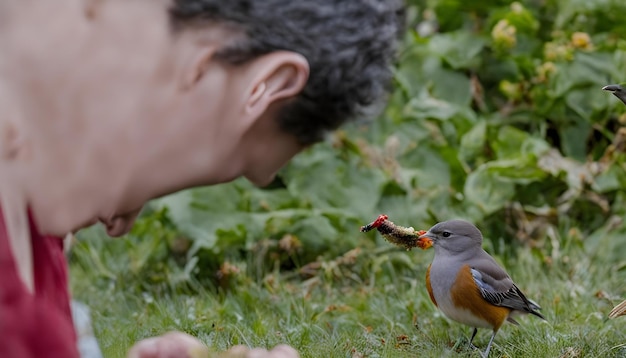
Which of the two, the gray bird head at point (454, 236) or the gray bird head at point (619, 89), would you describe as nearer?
the gray bird head at point (619, 89)

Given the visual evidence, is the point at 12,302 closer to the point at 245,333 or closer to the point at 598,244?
the point at 245,333

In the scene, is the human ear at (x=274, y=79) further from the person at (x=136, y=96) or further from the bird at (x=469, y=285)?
the bird at (x=469, y=285)

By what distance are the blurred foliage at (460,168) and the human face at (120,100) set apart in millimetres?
2561

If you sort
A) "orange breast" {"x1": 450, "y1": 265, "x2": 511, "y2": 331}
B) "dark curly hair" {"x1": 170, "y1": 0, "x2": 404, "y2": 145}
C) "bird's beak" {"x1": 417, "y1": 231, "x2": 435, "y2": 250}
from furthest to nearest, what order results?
"bird's beak" {"x1": 417, "y1": 231, "x2": 435, "y2": 250}
"orange breast" {"x1": 450, "y1": 265, "x2": 511, "y2": 331}
"dark curly hair" {"x1": 170, "y1": 0, "x2": 404, "y2": 145}

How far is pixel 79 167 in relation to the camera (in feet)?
4.39

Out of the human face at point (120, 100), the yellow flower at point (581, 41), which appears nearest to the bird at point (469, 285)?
the human face at point (120, 100)

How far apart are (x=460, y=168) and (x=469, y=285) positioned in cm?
154

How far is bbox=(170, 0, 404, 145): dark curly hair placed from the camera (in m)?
1.33

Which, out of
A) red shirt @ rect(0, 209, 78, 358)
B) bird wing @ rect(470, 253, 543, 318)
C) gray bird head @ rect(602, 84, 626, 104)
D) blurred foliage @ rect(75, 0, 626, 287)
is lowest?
blurred foliage @ rect(75, 0, 626, 287)

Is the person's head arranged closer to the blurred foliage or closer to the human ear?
the human ear

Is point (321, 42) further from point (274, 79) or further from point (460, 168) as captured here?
point (460, 168)

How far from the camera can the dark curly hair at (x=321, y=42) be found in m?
1.33

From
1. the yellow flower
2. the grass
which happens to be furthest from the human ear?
the yellow flower

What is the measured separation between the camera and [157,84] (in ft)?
4.35
